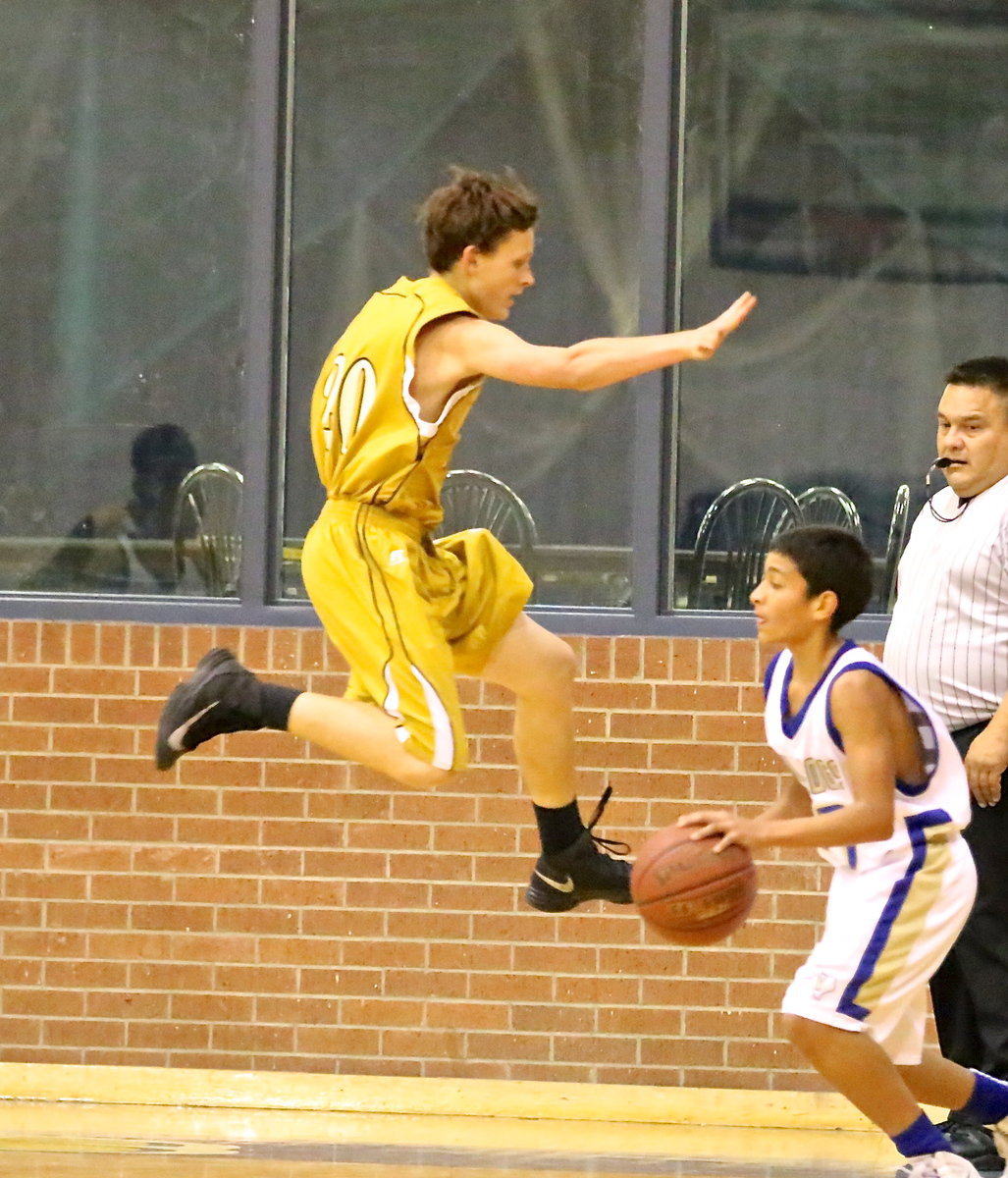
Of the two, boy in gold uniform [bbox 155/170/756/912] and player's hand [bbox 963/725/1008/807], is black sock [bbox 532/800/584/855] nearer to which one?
boy in gold uniform [bbox 155/170/756/912]

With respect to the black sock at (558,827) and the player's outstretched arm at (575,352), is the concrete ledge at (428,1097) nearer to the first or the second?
the black sock at (558,827)

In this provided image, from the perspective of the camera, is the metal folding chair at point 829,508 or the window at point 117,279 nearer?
the metal folding chair at point 829,508

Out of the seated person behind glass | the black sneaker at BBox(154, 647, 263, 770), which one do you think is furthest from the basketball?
the seated person behind glass

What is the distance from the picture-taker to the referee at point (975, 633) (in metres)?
5.89

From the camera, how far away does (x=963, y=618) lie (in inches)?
233

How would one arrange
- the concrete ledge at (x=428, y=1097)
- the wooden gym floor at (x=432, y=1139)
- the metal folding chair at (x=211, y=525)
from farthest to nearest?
the metal folding chair at (x=211, y=525) → the concrete ledge at (x=428, y=1097) → the wooden gym floor at (x=432, y=1139)

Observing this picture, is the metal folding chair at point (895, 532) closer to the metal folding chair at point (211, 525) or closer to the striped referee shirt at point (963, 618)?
the striped referee shirt at point (963, 618)

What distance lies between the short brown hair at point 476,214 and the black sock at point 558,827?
1.55m

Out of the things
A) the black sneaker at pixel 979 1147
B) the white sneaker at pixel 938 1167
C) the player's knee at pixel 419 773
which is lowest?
the black sneaker at pixel 979 1147

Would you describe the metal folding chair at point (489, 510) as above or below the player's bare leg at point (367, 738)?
above

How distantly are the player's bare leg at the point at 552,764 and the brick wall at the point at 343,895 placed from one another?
134 centimetres

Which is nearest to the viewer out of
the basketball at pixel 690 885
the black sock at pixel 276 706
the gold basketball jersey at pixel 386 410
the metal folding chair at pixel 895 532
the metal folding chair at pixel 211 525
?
the basketball at pixel 690 885

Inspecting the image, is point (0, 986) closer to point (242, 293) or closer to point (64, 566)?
point (64, 566)

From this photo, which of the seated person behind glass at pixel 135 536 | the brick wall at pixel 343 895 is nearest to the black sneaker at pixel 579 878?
the brick wall at pixel 343 895
